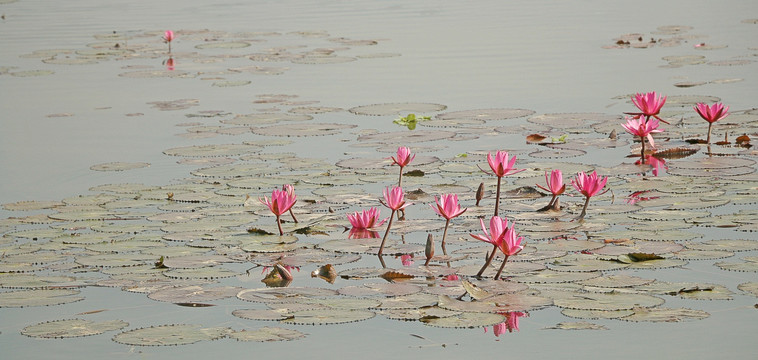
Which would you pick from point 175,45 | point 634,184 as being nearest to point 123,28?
point 175,45

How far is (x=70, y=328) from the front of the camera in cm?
373

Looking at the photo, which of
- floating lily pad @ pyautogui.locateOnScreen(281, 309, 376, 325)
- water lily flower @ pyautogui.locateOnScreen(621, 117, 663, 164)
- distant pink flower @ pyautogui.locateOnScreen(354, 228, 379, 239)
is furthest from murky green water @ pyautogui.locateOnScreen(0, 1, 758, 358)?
water lily flower @ pyautogui.locateOnScreen(621, 117, 663, 164)

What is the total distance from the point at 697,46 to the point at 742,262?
6940 millimetres

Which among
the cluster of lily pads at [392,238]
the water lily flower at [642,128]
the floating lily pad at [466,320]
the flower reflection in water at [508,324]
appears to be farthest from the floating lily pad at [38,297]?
the water lily flower at [642,128]

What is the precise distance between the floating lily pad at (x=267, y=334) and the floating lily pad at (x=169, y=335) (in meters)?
0.06

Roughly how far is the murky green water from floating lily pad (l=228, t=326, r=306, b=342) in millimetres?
30

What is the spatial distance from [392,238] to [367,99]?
3935 mm

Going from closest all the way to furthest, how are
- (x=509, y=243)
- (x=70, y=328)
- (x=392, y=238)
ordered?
1. (x=70, y=328)
2. (x=509, y=243)
3. (x=392, y=238)

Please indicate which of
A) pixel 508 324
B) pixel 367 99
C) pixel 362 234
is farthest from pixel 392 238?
pixel 367 99

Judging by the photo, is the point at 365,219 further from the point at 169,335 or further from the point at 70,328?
the point at 70,328

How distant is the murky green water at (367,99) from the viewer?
359 cm

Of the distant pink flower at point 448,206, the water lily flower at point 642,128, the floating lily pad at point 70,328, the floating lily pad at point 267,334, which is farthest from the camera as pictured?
the water lily flower at point 642,128

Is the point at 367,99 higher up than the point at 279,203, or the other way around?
the point at 367,99

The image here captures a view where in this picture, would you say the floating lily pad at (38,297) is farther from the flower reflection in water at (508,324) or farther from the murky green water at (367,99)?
the flower reflection in water at (508,324)
